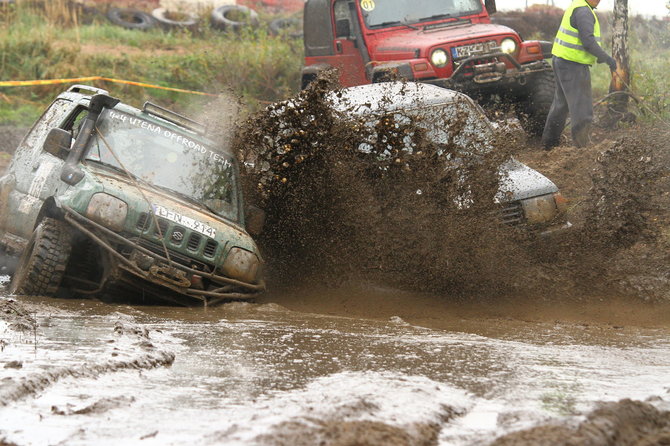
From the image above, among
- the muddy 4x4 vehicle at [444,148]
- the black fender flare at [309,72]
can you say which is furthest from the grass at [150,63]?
the muddy 4x4 vehicle at [444,148]

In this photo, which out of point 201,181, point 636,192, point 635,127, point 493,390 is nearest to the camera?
point 493,390

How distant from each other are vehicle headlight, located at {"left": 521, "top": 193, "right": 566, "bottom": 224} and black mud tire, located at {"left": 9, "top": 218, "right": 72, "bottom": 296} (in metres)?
3.67

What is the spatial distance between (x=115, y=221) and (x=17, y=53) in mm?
12346

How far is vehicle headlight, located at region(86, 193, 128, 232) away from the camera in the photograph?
6.69 metres

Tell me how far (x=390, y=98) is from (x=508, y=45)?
4208 millimetres

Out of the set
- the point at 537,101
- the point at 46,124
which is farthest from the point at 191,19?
the point at 46,124

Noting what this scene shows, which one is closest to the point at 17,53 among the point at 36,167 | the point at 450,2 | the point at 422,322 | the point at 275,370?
the point at 450,2

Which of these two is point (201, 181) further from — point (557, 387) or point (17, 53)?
point (17, 53)

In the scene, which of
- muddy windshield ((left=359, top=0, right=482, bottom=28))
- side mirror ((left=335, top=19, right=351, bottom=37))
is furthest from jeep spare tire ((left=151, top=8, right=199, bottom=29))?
muddy windshield ((left=359, top=0, right=482, bottom=28))

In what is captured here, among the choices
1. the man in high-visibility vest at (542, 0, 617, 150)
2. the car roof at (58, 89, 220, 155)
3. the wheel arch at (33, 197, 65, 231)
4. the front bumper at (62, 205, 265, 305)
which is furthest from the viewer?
the man in high-visibility vest at (542, 0, 617, 150)

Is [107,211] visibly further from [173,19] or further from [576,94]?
[173,19]

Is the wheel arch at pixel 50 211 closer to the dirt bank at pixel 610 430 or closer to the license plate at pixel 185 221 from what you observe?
the license plate at pixel 185 221

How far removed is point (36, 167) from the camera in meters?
7.78

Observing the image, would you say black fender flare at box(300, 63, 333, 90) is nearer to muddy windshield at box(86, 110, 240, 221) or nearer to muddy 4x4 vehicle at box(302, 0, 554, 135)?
muddy 4x4 vehicle at box(302, 0, 554, 135)
